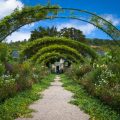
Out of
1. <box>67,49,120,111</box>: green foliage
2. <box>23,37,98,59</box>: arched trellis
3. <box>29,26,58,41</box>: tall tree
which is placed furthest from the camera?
<box>29,26,58,41</box>: tall tree

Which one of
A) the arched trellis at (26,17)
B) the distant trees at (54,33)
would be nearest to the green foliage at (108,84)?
the arched trellis at (26,17)

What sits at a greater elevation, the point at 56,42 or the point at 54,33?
the point at 54,33

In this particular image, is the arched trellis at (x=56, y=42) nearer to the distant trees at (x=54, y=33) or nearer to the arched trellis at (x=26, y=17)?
the arched trellis at (x=26, y=17)

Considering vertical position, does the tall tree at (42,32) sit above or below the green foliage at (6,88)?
above

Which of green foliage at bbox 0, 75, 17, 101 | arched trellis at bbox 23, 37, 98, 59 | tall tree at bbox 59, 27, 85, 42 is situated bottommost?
green foliage at bbox 0, 75, 17, 101

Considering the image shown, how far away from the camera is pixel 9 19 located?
17.5 m

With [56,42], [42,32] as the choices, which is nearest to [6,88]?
[56,42]

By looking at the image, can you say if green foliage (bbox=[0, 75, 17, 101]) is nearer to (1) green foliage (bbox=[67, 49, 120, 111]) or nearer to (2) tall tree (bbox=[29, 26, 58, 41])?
(1) green foliage (bbox=[67, 49, 120, 111])

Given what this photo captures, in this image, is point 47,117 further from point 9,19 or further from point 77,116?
point 9,19

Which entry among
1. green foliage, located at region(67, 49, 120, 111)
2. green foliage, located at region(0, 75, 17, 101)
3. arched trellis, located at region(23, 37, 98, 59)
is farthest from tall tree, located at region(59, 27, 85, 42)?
green foliage, located at region(0, 75, 17, 101)

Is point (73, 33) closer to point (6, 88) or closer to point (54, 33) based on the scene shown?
point (54, 33)

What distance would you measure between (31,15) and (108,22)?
374cm

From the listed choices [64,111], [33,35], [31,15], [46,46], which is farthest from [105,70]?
[33,35]

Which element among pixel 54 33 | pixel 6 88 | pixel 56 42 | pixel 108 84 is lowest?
pixel 6 88
